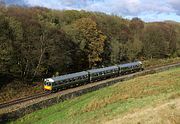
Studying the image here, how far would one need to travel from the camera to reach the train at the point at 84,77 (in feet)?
180

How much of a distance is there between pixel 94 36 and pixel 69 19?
16.8 metres

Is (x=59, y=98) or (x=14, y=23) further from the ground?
(x=14, y=23)

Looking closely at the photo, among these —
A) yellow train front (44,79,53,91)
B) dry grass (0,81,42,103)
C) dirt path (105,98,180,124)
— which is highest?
dirt path (105,98,180,124)

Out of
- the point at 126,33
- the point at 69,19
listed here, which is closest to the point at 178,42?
the point at 126,33

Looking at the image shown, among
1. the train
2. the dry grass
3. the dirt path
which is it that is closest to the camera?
the dirt path

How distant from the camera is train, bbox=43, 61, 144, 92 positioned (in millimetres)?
54906

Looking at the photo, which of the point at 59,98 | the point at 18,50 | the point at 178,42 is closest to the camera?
the point at 59,98

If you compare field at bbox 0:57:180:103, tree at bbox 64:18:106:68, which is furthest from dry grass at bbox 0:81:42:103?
tree at bbox 64:18:106:68

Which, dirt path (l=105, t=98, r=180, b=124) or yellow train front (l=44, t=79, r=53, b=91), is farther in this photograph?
yellow train front (l=44, t=79, r=53, b=91)

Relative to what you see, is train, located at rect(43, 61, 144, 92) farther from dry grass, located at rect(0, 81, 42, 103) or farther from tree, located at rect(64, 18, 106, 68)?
tree, located at rect(64, 18, 106, 68)

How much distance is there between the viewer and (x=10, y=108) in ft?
139

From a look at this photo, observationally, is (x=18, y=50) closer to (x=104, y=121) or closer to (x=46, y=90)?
(x=46, y=90)

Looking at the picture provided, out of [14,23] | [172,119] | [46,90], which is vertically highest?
[14,23]

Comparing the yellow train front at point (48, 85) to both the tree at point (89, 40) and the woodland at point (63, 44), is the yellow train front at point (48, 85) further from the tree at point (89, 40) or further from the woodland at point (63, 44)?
the tree at point (89, 40)
